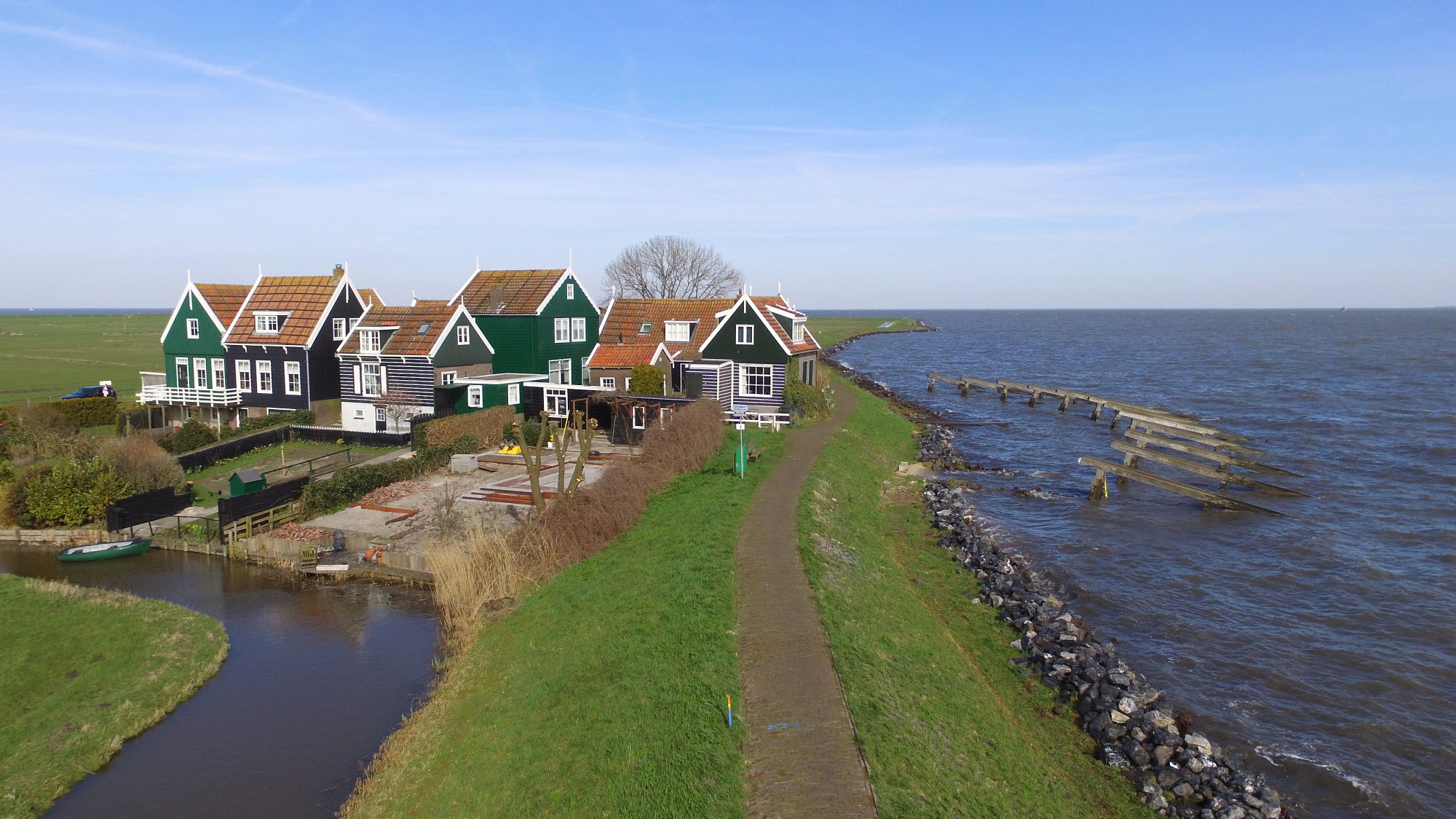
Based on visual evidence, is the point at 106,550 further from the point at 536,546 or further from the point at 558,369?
the point at 558,369

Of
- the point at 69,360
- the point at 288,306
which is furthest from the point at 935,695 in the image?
the point at 69,360

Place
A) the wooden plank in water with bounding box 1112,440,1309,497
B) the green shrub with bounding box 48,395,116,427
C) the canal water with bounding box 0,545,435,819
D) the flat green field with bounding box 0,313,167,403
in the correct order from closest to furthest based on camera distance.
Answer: the canal water with bounding box 0,545,435,819
the wooden plank in water with bounding box 1112,440,1309,497
the green shrub with bounding box 48,395,116,427
the flat green field with bounding box 0,313,167,403

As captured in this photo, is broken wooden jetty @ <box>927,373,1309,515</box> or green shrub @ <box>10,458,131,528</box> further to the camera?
broken wooden jetty @ <box>927,373,1309,515</box>

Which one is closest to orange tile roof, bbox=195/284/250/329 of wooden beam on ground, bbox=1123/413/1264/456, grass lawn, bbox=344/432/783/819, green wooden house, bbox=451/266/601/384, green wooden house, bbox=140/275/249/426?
green wooden house, bbox=140/275/249/426

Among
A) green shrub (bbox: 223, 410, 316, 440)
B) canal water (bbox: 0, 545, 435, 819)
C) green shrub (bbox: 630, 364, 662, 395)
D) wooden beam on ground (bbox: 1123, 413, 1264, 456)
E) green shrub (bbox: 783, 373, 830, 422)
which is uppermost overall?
green shrub (bbox: 630, 364, 662, 395)

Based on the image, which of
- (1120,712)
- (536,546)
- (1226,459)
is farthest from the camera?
(1226,459)

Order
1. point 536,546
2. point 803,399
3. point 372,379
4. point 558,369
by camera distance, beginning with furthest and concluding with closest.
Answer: point 558,369 < point 803,399 < point 372,379 < point 536,546

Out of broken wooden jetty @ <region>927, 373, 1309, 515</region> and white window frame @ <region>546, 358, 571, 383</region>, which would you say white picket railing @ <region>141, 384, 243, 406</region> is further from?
broken wooden jetty @ <region>927, 373, 1309, 515</region>

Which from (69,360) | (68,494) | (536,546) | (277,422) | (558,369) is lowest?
(536,546)
